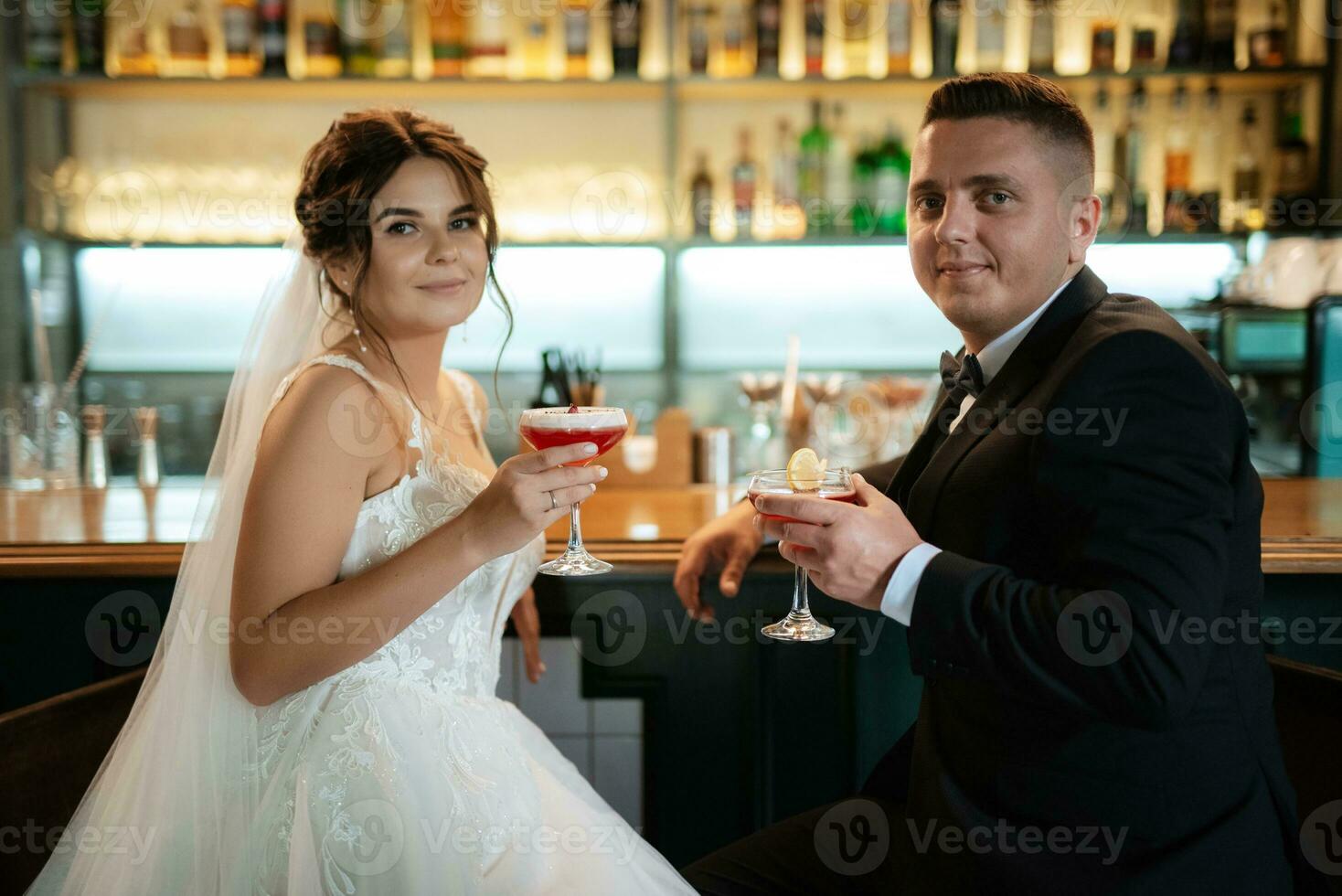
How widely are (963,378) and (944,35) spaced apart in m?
2.67

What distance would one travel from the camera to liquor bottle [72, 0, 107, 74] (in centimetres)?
381

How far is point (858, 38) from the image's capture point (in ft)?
12.8

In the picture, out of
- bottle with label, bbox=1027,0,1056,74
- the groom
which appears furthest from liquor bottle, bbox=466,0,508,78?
the groom

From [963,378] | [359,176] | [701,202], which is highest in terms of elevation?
[701,202]

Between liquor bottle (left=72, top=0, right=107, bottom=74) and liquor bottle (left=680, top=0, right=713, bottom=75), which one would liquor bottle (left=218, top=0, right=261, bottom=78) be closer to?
liquor bottle (left=72, top=0, right=107, bottom=74)

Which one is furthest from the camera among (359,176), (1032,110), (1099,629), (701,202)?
(701,202)

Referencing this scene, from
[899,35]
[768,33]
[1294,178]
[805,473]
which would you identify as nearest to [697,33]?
[768,33]

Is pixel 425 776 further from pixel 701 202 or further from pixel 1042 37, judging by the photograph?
pixel 1042 37

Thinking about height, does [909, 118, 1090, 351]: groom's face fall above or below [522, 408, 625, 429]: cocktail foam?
above

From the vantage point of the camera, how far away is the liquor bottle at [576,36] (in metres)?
3.84

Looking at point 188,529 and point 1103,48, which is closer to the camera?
point 188,529

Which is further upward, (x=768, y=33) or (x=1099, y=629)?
(x=768, y=33)

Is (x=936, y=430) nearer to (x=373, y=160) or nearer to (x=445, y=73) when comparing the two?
(x=373, y=160)

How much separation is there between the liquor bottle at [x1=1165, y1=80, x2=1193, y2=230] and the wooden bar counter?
166 centimetres
